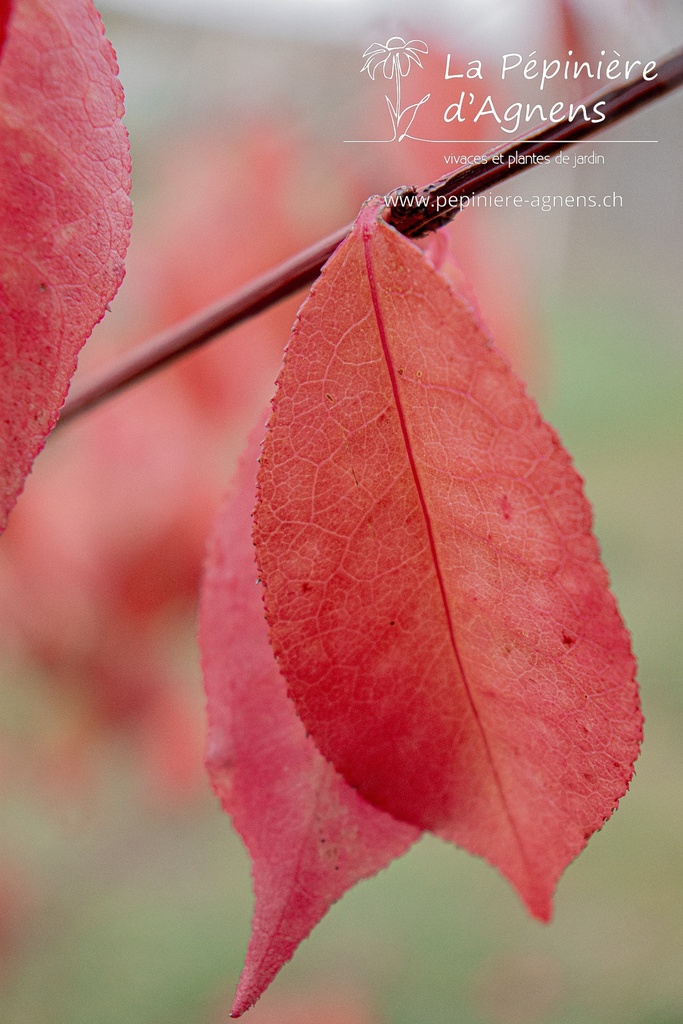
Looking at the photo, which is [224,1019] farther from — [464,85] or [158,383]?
[464,85]

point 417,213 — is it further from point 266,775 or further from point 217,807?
point 217,807

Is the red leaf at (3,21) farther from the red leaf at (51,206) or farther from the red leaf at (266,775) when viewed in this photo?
the red leaf at (266,775)

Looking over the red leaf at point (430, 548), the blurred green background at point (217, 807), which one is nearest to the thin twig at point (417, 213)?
the red leaf at point (430, 548)

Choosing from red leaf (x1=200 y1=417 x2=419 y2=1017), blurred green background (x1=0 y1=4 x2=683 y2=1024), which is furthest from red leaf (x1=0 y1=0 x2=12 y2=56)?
blurred green background (x1=0 y1=4 x2=683 y2=1024)

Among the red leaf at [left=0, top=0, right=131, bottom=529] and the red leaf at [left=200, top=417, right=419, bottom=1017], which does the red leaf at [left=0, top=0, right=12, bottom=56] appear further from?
the red leaf at [left=200, top=417, right=419, bottom=1017]

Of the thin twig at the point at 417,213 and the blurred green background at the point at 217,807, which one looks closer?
the thin twig at the point at 417,213

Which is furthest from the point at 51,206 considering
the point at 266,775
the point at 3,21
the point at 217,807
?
the point at 217,807
